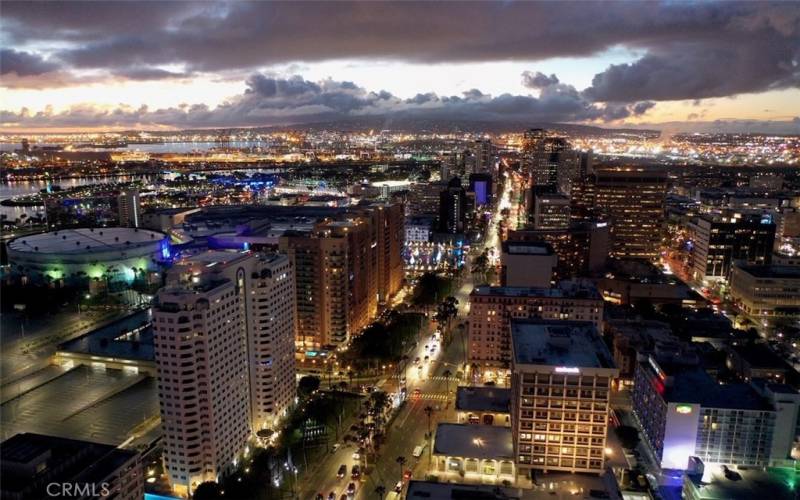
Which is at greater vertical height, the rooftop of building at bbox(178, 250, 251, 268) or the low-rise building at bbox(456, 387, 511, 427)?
the rooftop of building at bbox(178, 250, 251, 268)

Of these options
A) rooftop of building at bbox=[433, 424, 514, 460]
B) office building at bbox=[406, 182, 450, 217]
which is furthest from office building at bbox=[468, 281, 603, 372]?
office building at bbox=[406, 182, 450, 217]

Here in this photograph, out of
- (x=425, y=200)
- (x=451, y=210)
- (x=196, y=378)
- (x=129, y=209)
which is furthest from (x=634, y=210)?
(x=129, y=209)

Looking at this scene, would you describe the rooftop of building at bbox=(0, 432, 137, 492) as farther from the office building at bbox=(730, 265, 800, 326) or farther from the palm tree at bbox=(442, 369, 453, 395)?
the office building at bbox=(730, 265, 800, 326)

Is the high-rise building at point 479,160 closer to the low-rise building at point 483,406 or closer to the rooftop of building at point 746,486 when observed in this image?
the low-rise building at point 483,406

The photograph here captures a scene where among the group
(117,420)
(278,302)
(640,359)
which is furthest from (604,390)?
(117,420)

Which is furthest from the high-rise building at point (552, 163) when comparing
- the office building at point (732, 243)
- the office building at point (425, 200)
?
the office building at point (732, 243)

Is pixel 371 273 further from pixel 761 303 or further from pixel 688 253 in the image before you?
pixel 688 253

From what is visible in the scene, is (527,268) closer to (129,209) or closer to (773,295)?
(773,295)
